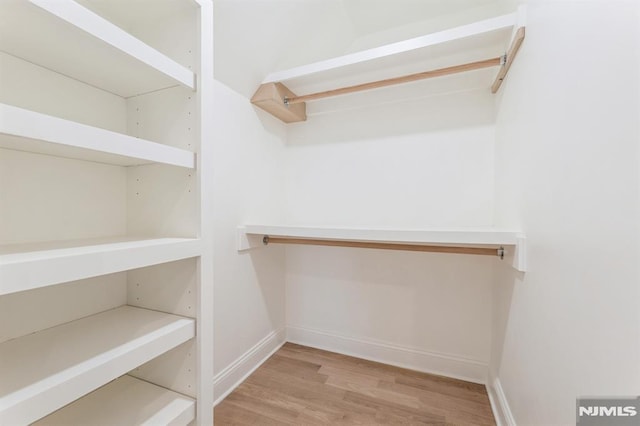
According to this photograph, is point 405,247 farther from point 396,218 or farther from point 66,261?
point 66,261

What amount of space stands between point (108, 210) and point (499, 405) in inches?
75.5

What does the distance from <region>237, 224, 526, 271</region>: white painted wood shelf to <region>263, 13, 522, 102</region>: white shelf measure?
2.93ft

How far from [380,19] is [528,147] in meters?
1.23

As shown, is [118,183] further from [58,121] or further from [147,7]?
[147,7]

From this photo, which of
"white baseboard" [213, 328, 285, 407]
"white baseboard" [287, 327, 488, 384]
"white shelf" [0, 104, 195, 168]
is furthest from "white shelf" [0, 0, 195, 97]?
"white baseboard" [287, 327, 488, 384]

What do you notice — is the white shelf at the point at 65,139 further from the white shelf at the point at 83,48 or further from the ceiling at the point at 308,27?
the ceiling at the point at 308,27

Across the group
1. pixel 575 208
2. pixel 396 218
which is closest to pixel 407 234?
pixel 396 218

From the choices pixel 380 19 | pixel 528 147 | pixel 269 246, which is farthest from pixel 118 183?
pixel 380 19

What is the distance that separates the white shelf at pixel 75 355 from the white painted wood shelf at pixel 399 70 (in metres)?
1.34

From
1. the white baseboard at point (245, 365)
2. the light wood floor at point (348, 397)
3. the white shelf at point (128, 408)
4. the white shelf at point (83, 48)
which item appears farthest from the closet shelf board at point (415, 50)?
the light wood floor at point (348, 397)

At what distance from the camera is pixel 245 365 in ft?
5.22

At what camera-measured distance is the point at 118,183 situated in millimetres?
970

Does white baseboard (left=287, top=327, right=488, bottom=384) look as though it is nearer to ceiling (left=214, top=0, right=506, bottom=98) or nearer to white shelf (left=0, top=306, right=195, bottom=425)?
white shelf (left=0, top=306, right=195, bottom=425)

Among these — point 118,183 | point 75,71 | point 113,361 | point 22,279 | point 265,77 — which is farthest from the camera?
point 265,77
